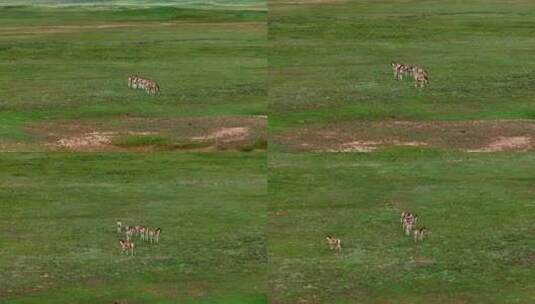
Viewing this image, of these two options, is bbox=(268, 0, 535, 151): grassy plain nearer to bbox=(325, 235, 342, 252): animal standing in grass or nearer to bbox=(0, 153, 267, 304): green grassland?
bbox=(0, 153, 267, 304): green grassland

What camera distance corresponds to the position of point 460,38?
227 feet

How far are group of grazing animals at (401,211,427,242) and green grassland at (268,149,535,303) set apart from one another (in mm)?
269

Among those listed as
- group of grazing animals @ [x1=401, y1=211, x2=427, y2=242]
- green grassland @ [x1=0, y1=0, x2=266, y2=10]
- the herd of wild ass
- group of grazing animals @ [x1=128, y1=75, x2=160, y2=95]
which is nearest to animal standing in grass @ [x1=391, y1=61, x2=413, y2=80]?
group of grazing animals @ [x1=128, y1=75, x2=160, y2=95]

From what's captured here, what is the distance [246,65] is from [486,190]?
65.1ft

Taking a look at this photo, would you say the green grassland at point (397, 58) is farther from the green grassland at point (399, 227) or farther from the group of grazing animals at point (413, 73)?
the green grassland at point (399, 227)

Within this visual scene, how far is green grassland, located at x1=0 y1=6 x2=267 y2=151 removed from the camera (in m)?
56.6

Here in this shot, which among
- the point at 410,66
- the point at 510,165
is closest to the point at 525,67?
the point at 410,66

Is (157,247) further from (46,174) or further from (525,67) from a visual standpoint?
(525,67)

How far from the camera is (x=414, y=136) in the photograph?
52.8 metres

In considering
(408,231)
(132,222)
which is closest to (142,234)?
(132,222)

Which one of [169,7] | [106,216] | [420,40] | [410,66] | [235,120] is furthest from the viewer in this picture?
[169,7]

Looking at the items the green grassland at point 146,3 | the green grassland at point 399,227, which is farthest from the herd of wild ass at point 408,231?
→ the green grassland at point 146,3

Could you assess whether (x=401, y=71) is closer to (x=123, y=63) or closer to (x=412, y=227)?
(x=123, y=63)

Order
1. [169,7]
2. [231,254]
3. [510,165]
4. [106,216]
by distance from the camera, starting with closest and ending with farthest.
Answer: [231,254], [106,216], [510,165], [169,7]
